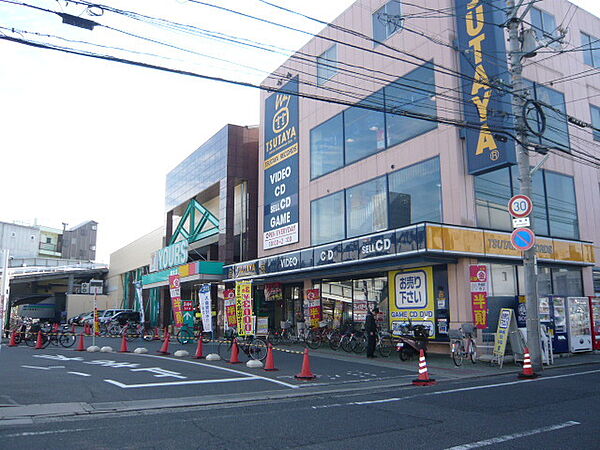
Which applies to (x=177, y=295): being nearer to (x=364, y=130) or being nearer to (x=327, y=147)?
Result: (x=327, y=147)

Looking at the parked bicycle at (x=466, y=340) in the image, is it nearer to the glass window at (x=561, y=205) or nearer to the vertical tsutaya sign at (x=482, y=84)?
the vertical tsutaya sign at (x=482, y=84)

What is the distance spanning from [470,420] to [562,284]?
54.1 ft

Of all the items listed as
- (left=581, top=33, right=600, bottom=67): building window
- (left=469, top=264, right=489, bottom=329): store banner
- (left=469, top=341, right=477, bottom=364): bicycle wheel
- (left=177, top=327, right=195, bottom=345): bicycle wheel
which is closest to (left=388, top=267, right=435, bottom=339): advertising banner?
(left=469, top=264, right=489, bottom=329): store banner

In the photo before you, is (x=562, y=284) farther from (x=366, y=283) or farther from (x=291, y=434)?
(x=291, y=434)

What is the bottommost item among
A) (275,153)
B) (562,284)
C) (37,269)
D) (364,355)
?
(364,355)

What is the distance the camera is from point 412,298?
19.6m

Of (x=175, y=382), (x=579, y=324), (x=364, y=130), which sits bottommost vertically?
(x=175, y=382)

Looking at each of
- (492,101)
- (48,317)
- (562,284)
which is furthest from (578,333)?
(48,317)

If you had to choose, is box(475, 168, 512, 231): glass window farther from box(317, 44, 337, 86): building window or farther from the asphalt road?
box(317, 44, 337, 86): building window

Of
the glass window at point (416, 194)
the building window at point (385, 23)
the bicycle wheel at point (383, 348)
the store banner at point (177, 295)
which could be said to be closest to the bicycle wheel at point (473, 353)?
the bicycle wheel at point (383, 348)

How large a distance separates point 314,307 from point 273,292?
4.30 meters

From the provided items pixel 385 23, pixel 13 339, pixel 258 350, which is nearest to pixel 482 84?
pixel 385 23

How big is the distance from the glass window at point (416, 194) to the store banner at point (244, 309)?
6.60 metres

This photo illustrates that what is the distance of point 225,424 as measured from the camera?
751 cm
